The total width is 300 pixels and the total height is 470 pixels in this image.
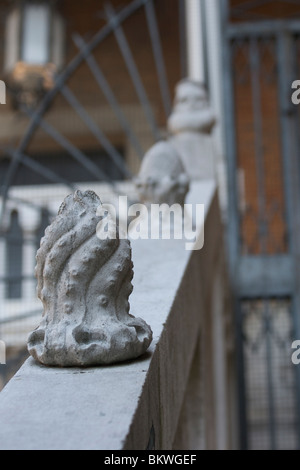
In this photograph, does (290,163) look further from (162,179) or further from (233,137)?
(162,179)

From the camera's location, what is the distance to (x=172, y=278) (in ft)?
8.44

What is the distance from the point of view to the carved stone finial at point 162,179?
10.7 feet

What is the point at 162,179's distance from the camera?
10.7 feet

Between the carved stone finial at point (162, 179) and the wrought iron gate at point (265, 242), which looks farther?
the wrought iron gate at point (265, 242)

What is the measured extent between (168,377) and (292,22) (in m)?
4.45

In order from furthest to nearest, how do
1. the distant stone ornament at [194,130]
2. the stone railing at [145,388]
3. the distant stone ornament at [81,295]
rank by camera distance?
the distant stone ornament at [194,130], the distant stone ornament at [81,295], the stone railing at [145,388]

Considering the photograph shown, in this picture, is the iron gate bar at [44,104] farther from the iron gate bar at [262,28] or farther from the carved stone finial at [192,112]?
the iron gate bar at [262,28]

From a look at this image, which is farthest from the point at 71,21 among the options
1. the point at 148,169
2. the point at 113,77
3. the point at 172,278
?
the point at 172,278

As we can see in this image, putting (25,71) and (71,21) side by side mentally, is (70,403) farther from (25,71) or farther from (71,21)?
(71,21)

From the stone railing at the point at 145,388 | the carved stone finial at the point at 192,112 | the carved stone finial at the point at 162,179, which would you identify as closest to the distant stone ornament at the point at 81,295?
the stone railing at the point at 145,388

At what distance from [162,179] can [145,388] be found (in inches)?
69.0

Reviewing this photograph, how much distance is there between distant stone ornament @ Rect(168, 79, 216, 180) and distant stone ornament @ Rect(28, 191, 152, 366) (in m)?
3.30

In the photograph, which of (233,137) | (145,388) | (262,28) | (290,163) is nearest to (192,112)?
(233,137)

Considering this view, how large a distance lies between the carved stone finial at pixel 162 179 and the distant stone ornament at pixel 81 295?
150 centimetres
